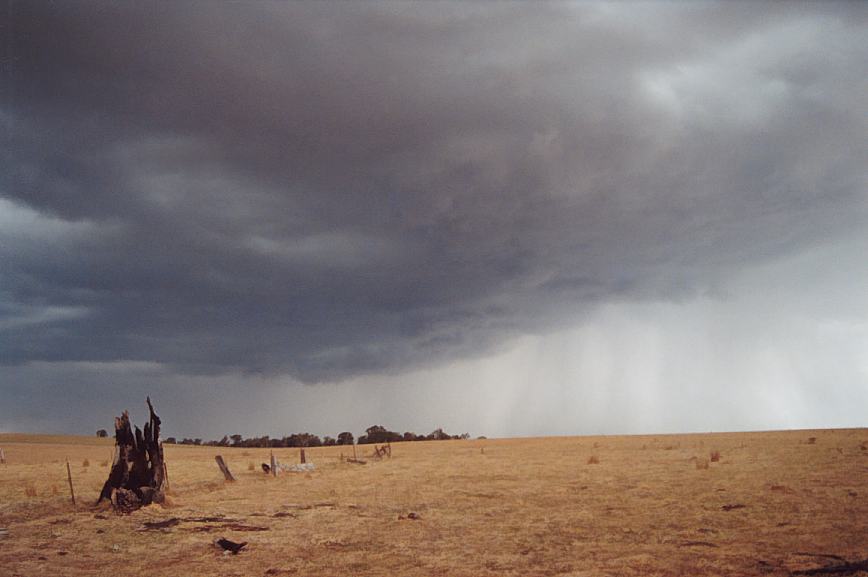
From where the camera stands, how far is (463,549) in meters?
12.9

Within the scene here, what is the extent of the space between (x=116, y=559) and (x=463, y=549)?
707 centimetres

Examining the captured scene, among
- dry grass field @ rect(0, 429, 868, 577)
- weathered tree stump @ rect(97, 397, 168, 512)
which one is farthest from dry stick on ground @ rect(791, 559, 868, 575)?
weathered tree stump @ rect(97, 397, 168, 512)

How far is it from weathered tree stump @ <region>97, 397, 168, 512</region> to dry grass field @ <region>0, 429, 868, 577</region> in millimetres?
705

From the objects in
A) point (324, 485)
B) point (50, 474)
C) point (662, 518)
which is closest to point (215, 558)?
point (662, 518)

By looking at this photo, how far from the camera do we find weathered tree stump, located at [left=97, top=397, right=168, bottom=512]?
765 inches

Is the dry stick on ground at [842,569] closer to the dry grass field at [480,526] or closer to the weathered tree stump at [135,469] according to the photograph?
the dry grass field at [480,526]

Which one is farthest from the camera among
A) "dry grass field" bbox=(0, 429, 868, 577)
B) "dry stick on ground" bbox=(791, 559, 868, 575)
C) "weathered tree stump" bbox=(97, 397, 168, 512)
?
"weathered tree stump" bbox=(97, 397, 168, 512)

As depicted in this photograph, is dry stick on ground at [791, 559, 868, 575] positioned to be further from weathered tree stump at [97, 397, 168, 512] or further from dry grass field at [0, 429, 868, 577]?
weathered tree stump at [97, 397, 168, 512]

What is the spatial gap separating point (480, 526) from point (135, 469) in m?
11.9

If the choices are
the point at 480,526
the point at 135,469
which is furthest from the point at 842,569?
the point at 135,469

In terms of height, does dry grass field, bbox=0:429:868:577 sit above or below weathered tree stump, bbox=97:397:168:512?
below

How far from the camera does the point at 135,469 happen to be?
20625 mm

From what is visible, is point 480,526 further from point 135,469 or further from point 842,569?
point 135,469

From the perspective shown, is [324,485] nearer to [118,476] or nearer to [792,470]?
[118,476]
